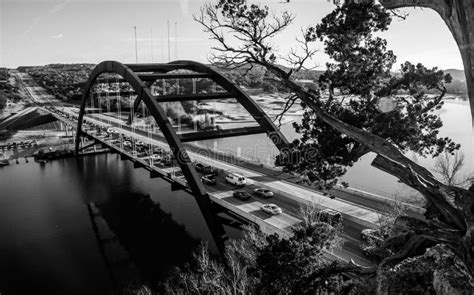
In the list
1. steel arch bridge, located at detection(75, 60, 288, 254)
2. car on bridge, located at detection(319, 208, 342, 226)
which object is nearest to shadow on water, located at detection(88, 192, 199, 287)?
steel arch bridge, located at detection(75, 60, 288, 254)

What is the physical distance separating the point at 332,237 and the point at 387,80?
4796 millimetres

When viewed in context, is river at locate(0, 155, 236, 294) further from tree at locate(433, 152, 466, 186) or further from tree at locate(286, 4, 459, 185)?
tree at locate(286, 4, 459, 185)

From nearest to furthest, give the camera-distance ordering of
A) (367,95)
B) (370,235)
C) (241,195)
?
(367,95)
(370,235)
(241,195)

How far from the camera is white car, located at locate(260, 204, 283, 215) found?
15477 mm

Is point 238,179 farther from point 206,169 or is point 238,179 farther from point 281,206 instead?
point 206,169

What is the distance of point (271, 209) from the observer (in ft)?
51.0

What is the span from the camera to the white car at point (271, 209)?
50.8 feet

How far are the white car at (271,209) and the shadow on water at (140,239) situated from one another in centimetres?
609

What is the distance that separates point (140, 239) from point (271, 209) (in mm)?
10634

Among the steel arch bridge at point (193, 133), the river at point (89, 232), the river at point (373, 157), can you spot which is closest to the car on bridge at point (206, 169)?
the river at point (89, 232)

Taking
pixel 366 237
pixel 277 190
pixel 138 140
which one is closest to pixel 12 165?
pixel 138 140

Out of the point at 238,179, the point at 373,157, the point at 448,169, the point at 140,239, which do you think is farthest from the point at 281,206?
the point at 373,157

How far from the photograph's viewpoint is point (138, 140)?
144 ft

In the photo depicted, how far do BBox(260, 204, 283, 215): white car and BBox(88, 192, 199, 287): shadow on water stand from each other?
20.0 feet
